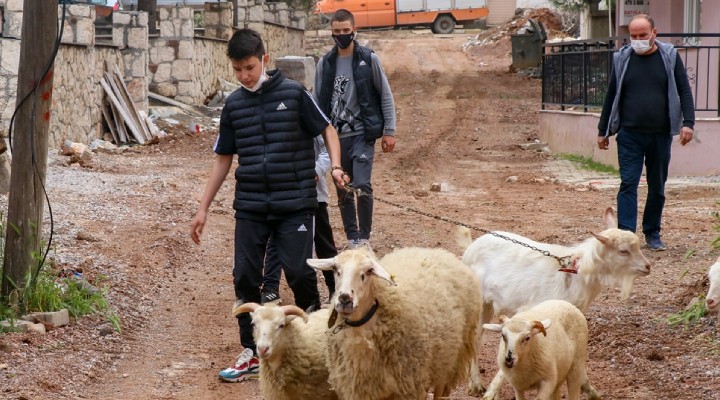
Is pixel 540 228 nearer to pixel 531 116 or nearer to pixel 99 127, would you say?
pixel 99 127

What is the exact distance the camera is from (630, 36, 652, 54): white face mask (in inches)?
392

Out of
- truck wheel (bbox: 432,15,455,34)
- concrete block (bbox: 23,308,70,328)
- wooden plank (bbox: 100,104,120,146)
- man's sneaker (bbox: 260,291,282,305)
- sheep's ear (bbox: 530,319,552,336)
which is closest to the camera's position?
sheep's ear (bbox: 530,319,552,336)

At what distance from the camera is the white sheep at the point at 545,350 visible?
18.7 feet

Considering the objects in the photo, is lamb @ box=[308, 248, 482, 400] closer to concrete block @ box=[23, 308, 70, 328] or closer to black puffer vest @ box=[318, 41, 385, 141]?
concrete block @ box=[23, 308, 70, 328]

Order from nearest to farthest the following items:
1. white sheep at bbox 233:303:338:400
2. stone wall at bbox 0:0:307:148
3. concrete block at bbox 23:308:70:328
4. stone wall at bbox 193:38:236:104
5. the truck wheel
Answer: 1. white sheep at bbox 233:303:338:400
2. concrete block at bbox 23:308:70:328
3. stone wall at bbox 0:0:307:148
4. stone wall at bbox 193:38:236:104
5. the truck wheel

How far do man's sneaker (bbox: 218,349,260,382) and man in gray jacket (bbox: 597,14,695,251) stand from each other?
4537 millimetres

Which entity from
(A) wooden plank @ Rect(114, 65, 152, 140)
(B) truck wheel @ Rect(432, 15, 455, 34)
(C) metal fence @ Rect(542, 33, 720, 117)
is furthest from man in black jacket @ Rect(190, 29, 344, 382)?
(B) truck wheel @ Rect(432, 15, 455, 34)

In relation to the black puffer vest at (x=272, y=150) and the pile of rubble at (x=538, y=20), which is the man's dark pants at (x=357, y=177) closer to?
the black puffer vest at (x=272, y=150)

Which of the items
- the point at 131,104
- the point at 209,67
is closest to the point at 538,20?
the point at 209,67

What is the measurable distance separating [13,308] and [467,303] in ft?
11.0

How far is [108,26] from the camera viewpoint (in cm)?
2300

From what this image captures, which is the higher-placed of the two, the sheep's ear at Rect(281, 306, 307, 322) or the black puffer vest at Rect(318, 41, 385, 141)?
the black puffer vest at Rect(318, 41, 385, 141)

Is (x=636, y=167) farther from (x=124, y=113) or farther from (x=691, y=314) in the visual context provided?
(x=124, y=113)

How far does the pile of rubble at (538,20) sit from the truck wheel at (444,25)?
8.11 feet
